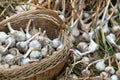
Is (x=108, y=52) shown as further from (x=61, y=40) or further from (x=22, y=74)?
(x=22, y=74)

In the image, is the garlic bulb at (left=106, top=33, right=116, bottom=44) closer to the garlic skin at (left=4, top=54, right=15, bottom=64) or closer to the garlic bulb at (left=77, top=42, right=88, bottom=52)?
the garlic bulb at (left=77, top=42, right=88, bottom=52)

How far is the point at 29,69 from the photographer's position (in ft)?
5.04

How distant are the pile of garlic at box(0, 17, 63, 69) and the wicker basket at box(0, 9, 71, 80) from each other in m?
0.05

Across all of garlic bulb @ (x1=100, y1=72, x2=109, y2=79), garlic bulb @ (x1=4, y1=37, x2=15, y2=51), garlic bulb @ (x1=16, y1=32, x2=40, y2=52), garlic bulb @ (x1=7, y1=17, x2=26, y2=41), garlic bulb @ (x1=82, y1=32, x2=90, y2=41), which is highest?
garlic bulb @ (x1=82, y1=32, x2=90, y2=41)

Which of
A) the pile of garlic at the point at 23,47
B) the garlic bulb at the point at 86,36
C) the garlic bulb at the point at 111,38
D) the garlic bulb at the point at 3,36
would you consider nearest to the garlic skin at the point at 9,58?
the pile of garlic at the point at 23,47

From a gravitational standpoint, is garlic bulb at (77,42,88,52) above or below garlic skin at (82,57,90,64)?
above

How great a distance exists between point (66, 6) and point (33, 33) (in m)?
0.34

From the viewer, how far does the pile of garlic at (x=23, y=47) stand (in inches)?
65.3

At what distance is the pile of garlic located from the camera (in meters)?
1.66

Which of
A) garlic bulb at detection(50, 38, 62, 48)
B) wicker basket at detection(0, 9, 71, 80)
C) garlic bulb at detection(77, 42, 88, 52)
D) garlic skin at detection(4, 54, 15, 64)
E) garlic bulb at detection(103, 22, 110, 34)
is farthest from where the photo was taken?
garlic bulb at detection(103, 22, 110, 34)

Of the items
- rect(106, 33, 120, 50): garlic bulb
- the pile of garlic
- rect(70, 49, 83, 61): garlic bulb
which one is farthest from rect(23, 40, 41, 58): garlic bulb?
rect(106, 33, 120, 50): garlic bulb

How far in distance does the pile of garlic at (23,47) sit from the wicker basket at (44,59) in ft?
0.17

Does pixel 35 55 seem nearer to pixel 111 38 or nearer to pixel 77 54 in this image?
pixel 77 54

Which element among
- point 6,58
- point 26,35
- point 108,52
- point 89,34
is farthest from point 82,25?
point 6,58
